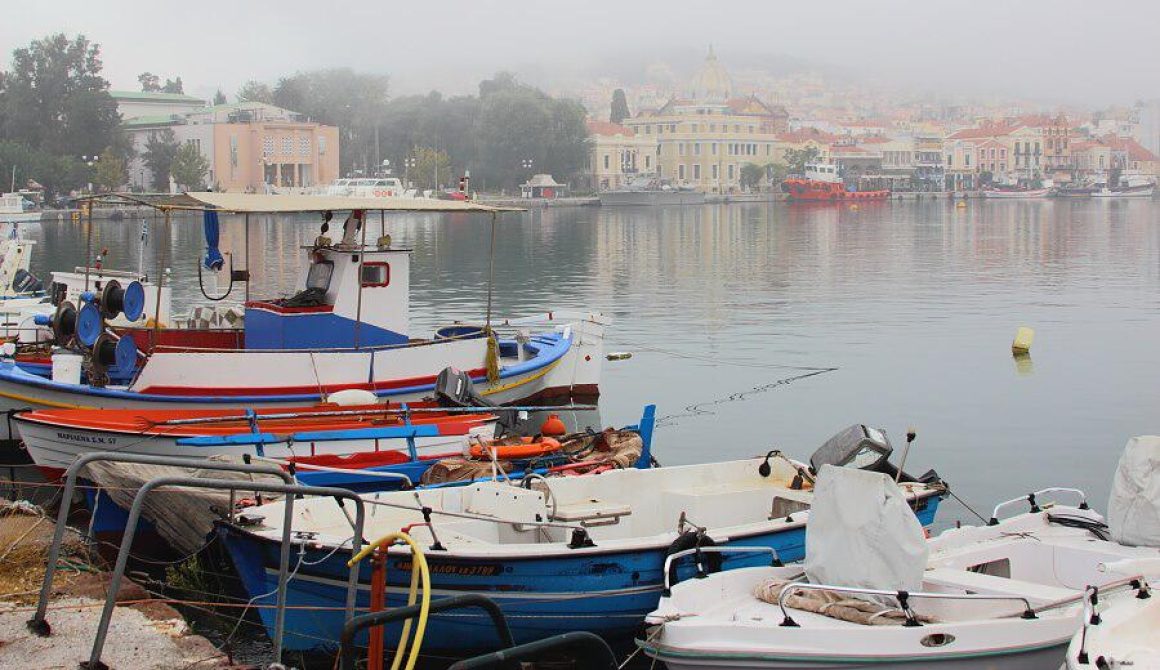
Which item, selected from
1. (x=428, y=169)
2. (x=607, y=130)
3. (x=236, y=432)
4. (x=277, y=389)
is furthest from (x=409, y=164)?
(x=236, y=432)

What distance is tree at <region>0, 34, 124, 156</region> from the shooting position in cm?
11156

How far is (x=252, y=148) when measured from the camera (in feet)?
368

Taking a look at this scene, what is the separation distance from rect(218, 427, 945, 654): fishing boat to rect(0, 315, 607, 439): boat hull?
6144 mm

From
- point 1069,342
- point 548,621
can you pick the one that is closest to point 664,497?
point 548,621

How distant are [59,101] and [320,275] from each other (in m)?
104

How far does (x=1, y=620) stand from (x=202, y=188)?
104771mm

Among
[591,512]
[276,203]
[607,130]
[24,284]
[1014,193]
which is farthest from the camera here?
[1014,193]

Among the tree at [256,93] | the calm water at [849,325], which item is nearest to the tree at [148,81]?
the tree at [256,93]

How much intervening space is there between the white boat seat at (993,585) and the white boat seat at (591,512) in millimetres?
2986

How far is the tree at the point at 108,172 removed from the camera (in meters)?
104

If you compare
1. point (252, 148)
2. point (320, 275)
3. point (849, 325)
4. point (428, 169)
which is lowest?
point (849, 325)

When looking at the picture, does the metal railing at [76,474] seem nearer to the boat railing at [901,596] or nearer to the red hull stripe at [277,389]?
the boat railing at [901,596]

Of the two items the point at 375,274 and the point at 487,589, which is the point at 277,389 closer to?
the point at 375,274

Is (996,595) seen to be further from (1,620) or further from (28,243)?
(28,243)
